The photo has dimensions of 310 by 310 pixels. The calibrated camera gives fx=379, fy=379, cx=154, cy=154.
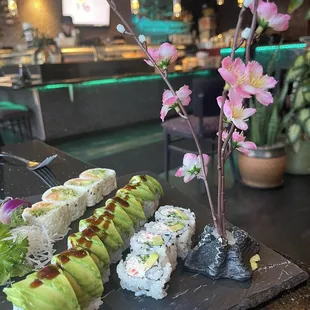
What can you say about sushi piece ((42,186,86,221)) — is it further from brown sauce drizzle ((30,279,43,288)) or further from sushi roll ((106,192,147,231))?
brown sauce drizzle ((30,279,43,288))

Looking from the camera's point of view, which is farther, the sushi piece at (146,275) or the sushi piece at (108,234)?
the sushi piece at (108,234)

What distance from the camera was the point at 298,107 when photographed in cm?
375

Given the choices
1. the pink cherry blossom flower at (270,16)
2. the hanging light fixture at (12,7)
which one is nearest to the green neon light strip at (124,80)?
the hanging light fixture at (12,7)

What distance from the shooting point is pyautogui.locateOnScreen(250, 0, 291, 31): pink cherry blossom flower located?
0.81 meters

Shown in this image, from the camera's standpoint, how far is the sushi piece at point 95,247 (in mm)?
1053

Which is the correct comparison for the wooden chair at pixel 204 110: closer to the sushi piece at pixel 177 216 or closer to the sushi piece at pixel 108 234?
the sushi piece at pixel 177 216

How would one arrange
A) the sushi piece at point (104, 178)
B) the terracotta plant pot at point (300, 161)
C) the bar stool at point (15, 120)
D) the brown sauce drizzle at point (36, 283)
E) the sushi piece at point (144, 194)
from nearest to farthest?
the brown sauce drizzle at point (36, 283)
the sushi piece at point (144, 194)
the sushi piece at point (104, 178)
the terracotta plant pot at point (300, 161)
the bar stool at point (15, 120)

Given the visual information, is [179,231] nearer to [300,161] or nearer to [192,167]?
[192,167]

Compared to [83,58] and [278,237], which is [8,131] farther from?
[278,237]

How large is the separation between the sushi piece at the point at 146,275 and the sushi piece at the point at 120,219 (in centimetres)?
19

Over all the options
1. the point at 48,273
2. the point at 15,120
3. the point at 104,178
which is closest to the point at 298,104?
the point at 104,178

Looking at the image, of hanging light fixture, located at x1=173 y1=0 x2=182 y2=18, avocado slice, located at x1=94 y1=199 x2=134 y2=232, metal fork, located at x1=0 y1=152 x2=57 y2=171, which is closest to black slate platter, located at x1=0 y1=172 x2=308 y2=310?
avocado slice, located at x1=94 y1=199 x2=134 y2=232

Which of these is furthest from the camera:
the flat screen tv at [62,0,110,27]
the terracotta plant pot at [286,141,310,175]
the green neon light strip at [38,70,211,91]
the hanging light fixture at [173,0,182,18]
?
Answer: the hanging light fixture at [173,0,182,18]

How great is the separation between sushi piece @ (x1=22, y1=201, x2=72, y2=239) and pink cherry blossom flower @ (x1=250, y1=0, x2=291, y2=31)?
96 centimetres
